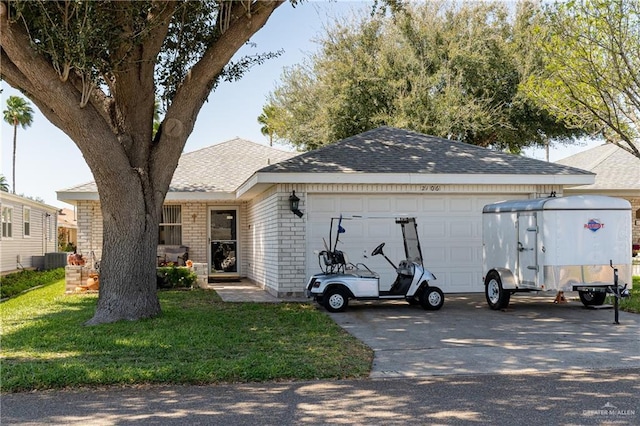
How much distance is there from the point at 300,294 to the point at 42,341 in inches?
244

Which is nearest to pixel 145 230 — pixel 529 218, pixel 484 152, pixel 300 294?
pixel 300 294

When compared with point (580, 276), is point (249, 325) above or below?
below

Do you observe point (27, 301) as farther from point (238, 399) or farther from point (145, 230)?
point (238, 399)

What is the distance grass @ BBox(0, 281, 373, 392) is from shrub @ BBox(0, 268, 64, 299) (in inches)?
259

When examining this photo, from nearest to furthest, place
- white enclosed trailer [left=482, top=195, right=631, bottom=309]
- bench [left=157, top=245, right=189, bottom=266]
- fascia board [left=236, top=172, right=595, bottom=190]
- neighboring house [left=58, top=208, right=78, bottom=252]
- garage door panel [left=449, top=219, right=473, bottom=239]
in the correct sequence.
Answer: white enclosed trailer [left=482, top=195, right=631, bottom=309] < fascia board [left=236, top=172, right=595, bottom=190] < garage door panel [left=449, top=219, right=473, bottom=239] < bench [left=157, top=245, right=189, bottom=266] < neighboring house [left=58, top=208, right=78, bottom=252]

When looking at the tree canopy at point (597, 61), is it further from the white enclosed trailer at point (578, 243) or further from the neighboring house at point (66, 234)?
the neighboring house at point (66, 234)

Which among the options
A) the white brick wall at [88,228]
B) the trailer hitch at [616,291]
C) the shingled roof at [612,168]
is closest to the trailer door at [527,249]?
the trailer hitch at [616,291]

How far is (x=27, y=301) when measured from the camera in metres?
14.4

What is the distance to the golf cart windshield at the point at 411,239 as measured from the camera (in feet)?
39.5

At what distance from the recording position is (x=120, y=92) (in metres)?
10.8

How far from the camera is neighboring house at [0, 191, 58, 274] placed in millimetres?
23797

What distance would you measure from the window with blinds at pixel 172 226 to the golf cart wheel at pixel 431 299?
10.3m

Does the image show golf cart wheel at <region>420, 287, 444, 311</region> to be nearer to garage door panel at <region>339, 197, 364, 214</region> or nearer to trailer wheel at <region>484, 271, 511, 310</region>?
trailer wheel at <region>484, 271, 511, 310</region>

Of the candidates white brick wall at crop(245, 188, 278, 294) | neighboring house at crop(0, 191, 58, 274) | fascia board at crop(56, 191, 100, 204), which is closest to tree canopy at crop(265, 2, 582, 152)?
white brick wall at crop(245, 188, 278, 294)
